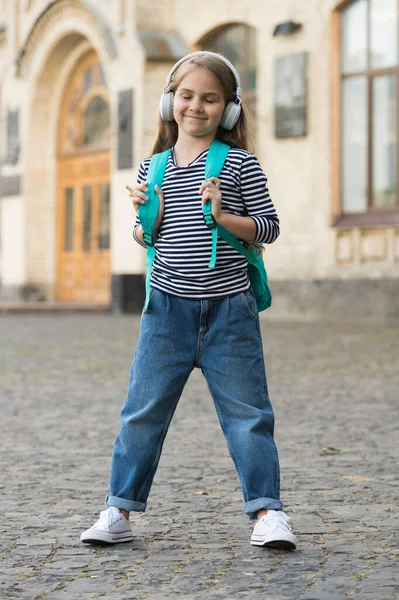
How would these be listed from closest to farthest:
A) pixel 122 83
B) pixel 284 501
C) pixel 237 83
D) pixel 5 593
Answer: pixel 5 593
pixel 237 83
pixel 284 501
pixel 122 83

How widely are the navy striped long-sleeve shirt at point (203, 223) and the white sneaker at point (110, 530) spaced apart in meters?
0.74

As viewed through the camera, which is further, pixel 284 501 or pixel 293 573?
pixel 284 501

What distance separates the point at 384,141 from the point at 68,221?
989cm

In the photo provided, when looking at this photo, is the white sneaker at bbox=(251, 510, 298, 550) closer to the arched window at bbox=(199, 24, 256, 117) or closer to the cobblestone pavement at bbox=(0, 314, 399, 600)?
the cobblestone pavement at bbox=(0, 314, 399, 600)

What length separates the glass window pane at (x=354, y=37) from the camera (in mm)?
18141

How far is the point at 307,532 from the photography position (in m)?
4.27

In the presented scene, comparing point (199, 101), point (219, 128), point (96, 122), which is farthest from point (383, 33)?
point (199, 101)

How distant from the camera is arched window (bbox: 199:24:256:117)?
20234 mm

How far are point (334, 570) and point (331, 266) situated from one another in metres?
14.9

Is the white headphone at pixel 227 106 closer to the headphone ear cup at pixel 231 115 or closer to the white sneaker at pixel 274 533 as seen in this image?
the headphone ear cup at pixel 231 115

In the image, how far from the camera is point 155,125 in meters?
13.3

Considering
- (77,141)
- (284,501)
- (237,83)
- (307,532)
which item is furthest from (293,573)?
(77,141)

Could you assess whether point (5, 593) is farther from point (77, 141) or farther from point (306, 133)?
point (77, 141)

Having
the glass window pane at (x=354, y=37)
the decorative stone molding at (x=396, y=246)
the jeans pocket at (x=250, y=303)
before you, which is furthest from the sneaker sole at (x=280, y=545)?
the glass window pane at (x=354, y=37)
